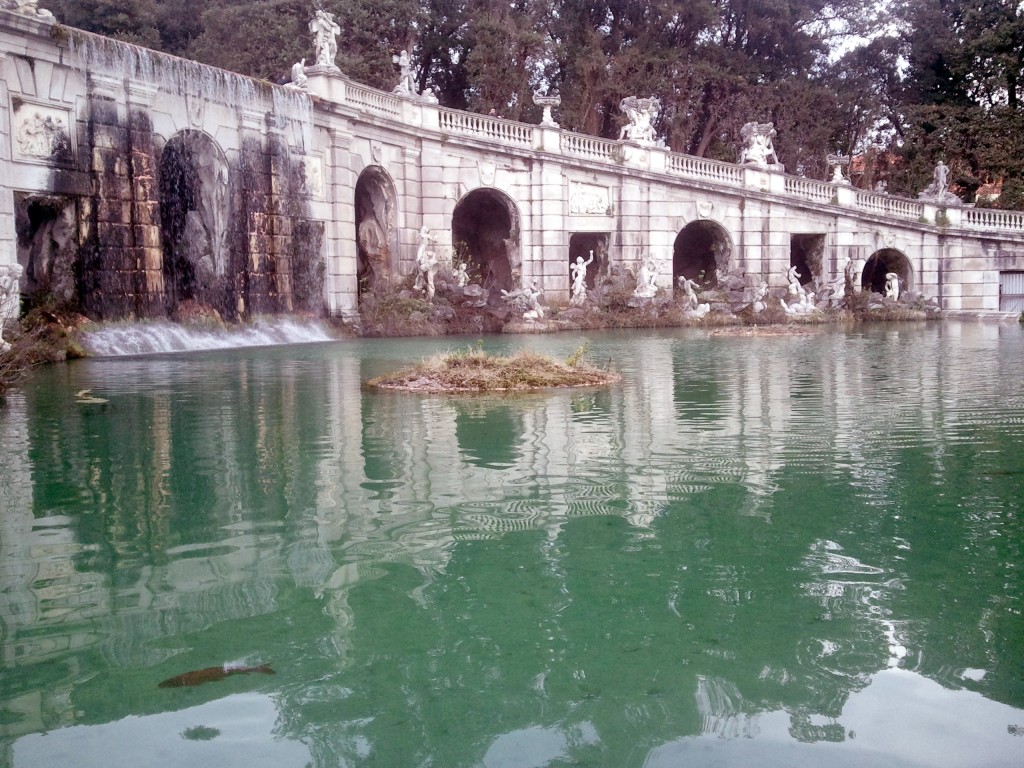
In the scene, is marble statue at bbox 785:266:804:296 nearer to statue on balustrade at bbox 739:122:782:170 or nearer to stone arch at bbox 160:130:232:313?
statue on balustrade at bbox 739:122:782:170

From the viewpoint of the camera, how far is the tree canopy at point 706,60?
3988cm

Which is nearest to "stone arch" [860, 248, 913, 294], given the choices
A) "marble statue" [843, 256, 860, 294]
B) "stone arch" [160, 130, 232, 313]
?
"marble statue" [843, 256, 860, 294]

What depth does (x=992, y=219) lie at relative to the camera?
38.8 m

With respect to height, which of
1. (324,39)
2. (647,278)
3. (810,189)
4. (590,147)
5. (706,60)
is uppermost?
(706,60)

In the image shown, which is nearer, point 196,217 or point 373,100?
point 196,217

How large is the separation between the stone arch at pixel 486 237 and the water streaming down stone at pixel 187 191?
427 inches

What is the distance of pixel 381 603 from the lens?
4844 mm

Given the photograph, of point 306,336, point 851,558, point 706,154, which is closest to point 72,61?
point 306,336

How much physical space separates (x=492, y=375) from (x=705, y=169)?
85.8 feet

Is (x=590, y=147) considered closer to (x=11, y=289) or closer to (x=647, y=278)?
(x=647, y=278)

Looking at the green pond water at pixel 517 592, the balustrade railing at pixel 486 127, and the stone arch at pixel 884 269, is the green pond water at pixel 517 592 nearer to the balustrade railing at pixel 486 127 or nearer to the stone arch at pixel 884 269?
the balustrade railing at pixel 486 127

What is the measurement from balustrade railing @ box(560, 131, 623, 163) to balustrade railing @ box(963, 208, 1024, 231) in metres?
14.1

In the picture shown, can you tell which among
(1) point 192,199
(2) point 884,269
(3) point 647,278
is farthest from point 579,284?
(2) point 884,269

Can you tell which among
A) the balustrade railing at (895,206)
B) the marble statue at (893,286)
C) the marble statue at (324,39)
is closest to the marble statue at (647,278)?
the marble statue at (893,286)
